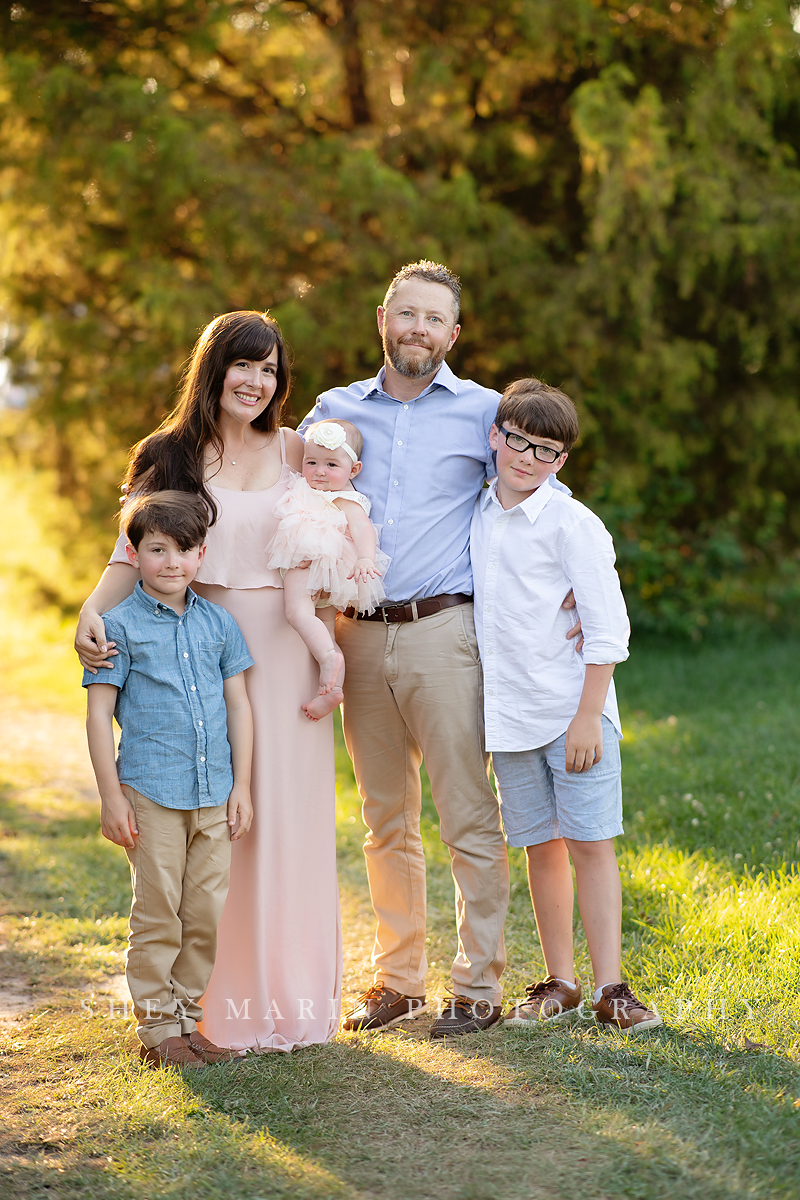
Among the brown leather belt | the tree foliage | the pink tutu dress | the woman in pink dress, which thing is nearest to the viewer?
the pink tutu dress

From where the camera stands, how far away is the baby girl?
301 cm

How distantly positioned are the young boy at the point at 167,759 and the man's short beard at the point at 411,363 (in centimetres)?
74

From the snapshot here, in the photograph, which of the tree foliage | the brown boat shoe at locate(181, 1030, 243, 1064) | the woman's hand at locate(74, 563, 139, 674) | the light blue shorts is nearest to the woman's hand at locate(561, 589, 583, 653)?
the light blue shorts

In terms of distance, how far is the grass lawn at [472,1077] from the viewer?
7.98ft

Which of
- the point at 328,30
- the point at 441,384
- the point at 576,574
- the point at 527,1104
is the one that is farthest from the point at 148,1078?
the point at 328,30

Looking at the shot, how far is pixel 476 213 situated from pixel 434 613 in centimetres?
628

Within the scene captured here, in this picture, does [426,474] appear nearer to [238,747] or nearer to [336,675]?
[336,675]

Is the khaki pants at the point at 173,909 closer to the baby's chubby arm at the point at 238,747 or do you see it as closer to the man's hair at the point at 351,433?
the baby's chubby arm at the point at 238,747

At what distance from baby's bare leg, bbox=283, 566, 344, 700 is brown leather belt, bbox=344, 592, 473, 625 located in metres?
0.22

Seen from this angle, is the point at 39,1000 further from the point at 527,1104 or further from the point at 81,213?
the point at 81,213

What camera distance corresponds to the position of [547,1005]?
10.4ft

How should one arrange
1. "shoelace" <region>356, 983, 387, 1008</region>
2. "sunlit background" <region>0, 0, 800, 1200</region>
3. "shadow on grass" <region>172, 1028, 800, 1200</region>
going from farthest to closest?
"sunlit background" <region>0, 0, 800, 1200</region>, "shoelace" <region>356, 983, 387, 1008</region>, "shadow on grass" <region>172, 1028, 800, 1200</region>

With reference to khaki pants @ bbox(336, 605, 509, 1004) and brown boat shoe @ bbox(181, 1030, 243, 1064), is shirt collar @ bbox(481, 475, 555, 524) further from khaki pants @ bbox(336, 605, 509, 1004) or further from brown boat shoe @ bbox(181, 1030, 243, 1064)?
brown boat shoe @ bbox(181, 1030, 243, 1064)

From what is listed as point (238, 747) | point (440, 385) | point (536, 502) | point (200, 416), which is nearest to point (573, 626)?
point (536, 502)
